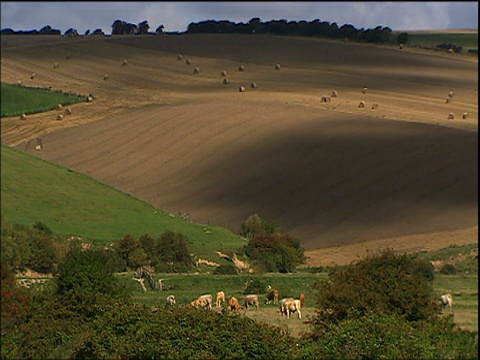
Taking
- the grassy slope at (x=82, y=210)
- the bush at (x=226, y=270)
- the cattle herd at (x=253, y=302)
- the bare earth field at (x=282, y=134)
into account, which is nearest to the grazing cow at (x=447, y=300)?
the cattle herd at (x=253, y=302)

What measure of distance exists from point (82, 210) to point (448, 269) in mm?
29072

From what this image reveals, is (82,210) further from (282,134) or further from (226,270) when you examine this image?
(282,134)

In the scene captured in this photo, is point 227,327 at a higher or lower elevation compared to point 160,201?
higher

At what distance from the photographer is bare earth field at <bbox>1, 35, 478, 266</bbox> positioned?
5006cm

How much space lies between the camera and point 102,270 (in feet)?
89.1

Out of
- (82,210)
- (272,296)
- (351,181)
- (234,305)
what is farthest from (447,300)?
(82,210)

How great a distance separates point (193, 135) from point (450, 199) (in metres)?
28.5

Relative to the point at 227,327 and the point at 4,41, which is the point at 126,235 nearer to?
the point at 227,327

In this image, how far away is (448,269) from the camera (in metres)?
32.1

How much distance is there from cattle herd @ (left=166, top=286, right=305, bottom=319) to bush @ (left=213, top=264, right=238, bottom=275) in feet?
27.5

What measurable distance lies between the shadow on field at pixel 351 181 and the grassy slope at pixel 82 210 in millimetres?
3073

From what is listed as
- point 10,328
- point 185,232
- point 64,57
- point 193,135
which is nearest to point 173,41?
point 64,57

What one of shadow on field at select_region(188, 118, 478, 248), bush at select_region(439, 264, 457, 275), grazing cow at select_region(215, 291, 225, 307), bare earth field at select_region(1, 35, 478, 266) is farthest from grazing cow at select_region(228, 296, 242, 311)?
shadow on field at select_region(188, 118, 478, 248)

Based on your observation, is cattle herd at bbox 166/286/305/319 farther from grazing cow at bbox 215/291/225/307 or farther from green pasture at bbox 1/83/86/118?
green pasture at bbox 1/83/86/118
